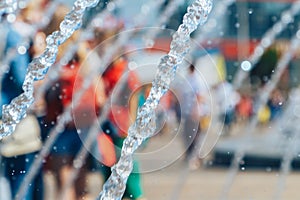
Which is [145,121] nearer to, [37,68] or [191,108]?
[37,68]

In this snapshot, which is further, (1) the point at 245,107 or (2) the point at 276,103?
(2) the point at 276,103

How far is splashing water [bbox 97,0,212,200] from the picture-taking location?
1898mm

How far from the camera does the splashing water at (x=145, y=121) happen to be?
190cm

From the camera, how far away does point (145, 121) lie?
1915mm

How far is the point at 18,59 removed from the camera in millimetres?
2904

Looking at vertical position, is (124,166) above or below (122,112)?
below

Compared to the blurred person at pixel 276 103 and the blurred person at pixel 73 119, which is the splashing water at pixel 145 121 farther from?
the blurred person at pixel 276 103

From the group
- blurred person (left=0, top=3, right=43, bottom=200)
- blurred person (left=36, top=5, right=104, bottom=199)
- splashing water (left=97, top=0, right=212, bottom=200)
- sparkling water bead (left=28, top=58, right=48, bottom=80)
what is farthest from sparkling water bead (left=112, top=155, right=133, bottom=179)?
blurred person (left=36, top=5, right=104, bottom=199)

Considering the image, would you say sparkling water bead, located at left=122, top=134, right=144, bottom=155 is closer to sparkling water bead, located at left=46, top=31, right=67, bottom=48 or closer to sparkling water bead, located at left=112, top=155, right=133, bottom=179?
sparkling water bead, located at left=112, top=155, right=133, bottom=179

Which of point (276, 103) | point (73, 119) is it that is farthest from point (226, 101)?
point (73, 119)

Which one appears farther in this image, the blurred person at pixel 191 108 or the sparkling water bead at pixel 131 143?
the blurred person at pixel 191 108

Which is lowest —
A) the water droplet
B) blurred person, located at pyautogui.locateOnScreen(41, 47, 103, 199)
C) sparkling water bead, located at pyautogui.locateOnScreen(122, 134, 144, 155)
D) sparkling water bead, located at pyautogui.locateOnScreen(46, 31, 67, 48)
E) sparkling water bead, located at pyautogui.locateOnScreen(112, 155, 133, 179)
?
sparkling water bead, located at pyautogui.locateOnScreen(112, 155, 133, 179)

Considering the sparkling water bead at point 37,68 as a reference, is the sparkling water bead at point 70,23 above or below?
above

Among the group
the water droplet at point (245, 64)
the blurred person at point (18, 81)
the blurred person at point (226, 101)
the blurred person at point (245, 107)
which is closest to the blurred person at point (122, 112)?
the blurred person at point (18, 81)
